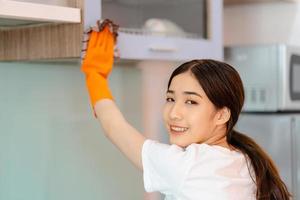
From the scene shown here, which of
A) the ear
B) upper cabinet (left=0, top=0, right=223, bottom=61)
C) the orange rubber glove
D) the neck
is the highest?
upper cabinet (left=0, top=0, right=223, bottom=61)

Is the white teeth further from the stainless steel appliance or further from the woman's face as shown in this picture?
the stainless steel appliance

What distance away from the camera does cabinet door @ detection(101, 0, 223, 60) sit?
52.4 inches

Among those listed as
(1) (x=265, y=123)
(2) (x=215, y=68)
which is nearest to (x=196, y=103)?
(2) (x=215, y=68)

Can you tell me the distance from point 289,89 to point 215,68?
986mm

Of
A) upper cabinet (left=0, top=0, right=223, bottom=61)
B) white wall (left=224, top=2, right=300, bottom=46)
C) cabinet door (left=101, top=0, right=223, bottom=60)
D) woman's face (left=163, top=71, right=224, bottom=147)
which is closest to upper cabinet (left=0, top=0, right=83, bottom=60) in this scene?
upper cabinet (left=0, top=0, right=223, bottom=61)

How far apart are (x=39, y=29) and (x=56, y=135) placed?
0.32m

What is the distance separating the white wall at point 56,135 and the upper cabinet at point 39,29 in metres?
0.09

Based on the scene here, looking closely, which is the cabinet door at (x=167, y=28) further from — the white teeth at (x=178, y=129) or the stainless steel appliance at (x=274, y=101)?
the stainless steel appliance at (x=274, y=101)

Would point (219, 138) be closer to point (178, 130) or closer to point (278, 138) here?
point (178, 130)

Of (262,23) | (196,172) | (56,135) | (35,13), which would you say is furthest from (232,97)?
(262,23)

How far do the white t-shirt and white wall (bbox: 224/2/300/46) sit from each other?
4.88ft

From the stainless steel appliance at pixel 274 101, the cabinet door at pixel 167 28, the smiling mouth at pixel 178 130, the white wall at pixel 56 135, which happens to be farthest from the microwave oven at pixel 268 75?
the smiling mouth at pixel 178 130

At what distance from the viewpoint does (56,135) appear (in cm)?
146

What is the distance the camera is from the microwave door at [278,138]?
1939 mm
